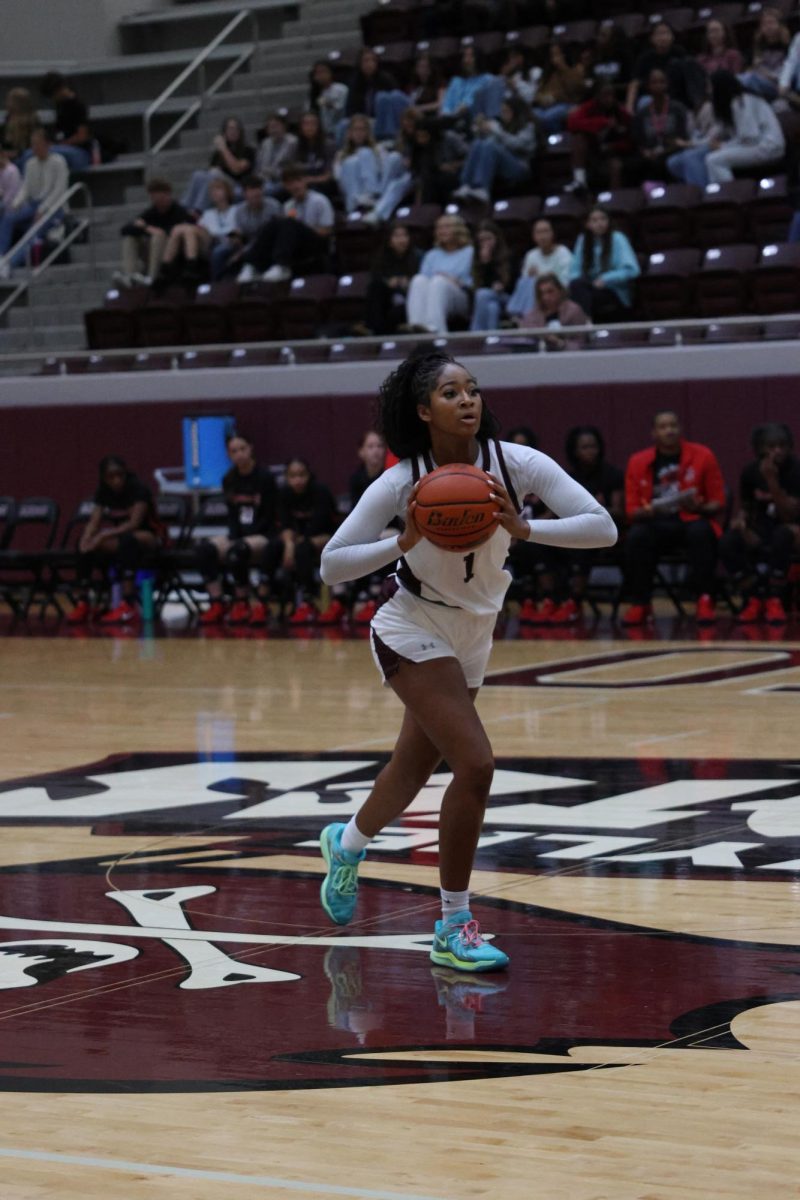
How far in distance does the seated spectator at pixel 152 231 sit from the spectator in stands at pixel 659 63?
17.1 feet

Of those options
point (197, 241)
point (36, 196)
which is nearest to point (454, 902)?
point (197, 241)

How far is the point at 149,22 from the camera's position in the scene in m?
28.0

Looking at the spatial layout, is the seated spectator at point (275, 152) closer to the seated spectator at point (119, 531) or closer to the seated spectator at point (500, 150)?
the seated spectator at point (500, 150)

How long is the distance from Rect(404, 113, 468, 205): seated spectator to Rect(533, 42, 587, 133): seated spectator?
880 mm

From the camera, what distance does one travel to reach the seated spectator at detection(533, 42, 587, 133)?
20000mm

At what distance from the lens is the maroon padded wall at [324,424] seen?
1670 cm

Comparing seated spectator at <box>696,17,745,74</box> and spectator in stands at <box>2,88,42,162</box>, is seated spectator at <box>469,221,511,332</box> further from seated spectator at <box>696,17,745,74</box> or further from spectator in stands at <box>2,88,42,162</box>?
spectator in stands at <box>2,88,42,162</box>

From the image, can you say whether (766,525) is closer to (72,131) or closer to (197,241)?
(197,241)

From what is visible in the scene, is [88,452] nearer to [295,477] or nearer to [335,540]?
[295,477]

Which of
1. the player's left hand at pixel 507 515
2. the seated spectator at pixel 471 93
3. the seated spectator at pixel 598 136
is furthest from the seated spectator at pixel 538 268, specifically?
the player's left hand at pixel 507 515

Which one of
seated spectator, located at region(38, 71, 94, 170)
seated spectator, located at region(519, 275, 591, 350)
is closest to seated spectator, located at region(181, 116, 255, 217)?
seated spectator, located at region(38, 71, 94, 170)

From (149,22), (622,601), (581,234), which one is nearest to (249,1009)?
(622,601)

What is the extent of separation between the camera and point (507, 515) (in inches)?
206

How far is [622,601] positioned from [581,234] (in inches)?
148
